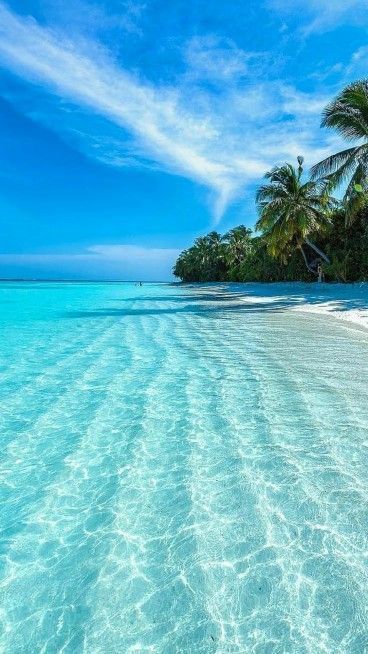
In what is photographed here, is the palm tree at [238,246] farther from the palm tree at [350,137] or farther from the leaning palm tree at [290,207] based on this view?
the palm tree at [350,137]

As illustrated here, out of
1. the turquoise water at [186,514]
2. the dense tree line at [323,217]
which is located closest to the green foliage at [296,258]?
the dense tree line at [323,217]

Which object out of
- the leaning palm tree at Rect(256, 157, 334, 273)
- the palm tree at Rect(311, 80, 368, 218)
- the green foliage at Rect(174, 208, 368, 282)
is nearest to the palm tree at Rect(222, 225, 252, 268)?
the green foliage at Rect(174, 208, 368, 282)

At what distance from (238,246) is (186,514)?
49506mm

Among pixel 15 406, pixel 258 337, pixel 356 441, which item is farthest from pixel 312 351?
pixel 15 406

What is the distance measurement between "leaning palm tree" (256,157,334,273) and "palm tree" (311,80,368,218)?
591 cm

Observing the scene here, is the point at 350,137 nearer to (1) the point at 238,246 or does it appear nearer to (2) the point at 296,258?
(2) the point at 296,258

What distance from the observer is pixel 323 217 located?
28234 millimetres

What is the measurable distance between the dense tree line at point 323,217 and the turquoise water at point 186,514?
56.6 ft

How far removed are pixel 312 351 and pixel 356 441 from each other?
470 centimetres

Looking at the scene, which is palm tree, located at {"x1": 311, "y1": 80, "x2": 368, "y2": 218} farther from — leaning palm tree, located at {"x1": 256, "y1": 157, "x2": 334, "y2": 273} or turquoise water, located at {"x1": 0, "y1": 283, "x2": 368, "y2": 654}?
turquoise water, located at {"x1": 0, "y1": 283, "x2": 368, "y2": 654}

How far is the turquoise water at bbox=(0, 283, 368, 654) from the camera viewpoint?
213 centimetres

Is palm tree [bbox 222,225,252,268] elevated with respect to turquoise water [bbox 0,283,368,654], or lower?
elevated

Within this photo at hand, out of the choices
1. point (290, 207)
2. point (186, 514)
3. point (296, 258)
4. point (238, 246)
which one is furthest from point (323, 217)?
point (186, 514)

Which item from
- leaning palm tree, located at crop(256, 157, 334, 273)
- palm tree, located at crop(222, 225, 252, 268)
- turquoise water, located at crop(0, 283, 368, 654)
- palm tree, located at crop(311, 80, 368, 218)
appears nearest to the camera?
turquoise water, located at crop(0, 283, 368, 654)
